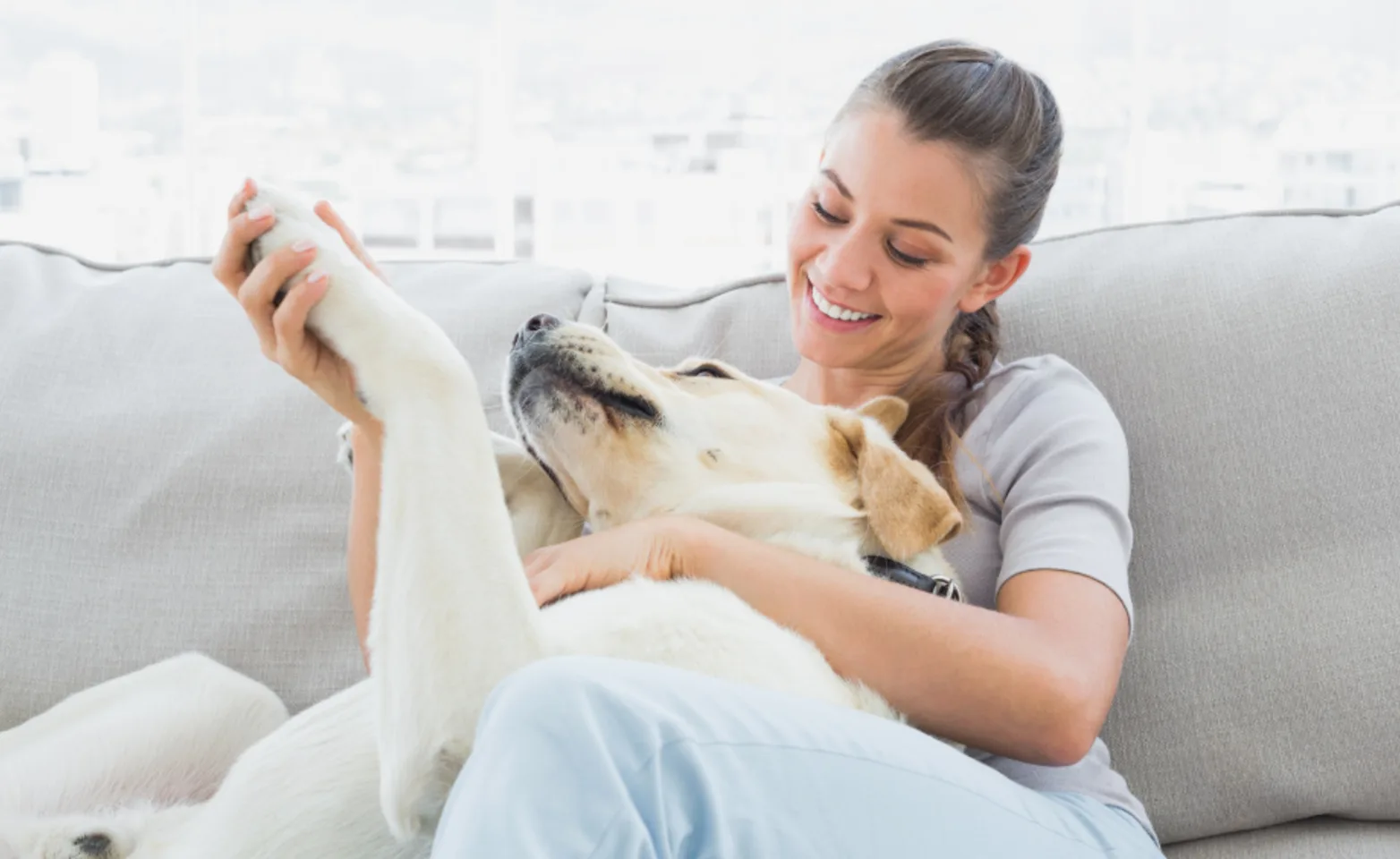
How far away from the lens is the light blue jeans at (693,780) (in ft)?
2.86

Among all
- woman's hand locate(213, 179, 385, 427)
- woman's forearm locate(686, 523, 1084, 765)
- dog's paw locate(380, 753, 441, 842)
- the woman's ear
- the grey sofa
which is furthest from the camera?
the woman's ear

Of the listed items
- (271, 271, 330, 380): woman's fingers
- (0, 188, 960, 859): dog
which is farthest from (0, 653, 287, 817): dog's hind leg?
(271, 271, 330, 380): woman's fingers

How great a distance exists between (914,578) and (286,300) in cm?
69

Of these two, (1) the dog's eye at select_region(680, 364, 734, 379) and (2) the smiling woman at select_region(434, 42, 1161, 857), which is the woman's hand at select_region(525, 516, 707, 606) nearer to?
(2) the smiling woman at select_region(434, 42, 1161, 857)

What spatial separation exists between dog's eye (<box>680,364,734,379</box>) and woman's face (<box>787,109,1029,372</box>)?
0.17m

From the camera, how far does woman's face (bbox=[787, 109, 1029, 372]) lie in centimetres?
161

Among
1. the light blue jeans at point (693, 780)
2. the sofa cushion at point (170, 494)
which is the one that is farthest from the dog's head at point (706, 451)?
the sofa cushion at point (170, 494)

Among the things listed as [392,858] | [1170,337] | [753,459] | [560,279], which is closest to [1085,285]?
[1170,337]

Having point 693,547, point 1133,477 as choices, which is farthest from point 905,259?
point 693,547

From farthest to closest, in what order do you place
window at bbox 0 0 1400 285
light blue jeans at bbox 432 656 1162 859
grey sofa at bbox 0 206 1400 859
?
window at bbox 0 0 1400 285 < grey sofa at bbox 0 206 1400 859 < light blue jeans at bbox 432 656 1162 859

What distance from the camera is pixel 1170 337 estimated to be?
5.76 feet

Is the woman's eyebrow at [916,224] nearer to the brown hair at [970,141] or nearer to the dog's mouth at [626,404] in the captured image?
the brown hair at [970,141]

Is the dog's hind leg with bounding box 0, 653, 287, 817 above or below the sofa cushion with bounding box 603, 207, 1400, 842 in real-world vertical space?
below

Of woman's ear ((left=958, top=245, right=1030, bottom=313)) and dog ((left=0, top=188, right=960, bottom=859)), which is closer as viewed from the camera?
dog ((left=0, top=188, right=960, bottom=859))
